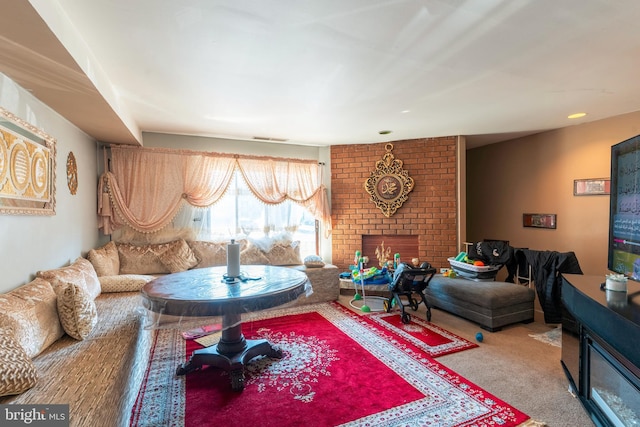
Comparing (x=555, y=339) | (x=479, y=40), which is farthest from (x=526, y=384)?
(x=479, y=40)

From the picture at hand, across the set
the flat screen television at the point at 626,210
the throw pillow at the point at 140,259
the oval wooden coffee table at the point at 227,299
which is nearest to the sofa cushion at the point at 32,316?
the oval wooden coffee table at the point at 227,299

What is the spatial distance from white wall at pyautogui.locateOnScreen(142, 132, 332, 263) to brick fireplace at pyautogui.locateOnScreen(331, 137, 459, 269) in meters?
0.14

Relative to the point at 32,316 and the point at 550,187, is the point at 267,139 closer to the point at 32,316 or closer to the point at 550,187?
the point at 32,316

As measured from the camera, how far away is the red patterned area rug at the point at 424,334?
2.70m

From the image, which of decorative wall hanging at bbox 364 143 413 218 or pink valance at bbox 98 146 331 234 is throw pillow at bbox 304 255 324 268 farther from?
decorative wall hanging at bbox 364 143 413 218

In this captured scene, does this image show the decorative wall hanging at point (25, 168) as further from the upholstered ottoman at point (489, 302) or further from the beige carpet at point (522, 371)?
the upholstered ottoman at point (489, 302)

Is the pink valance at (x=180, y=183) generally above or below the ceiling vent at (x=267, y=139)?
below

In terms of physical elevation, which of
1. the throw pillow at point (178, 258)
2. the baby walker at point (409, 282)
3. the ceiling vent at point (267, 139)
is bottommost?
the baby walker at point (409, 282)

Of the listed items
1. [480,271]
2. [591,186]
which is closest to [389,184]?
[480,271]

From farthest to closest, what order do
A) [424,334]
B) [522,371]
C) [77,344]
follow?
[424,334] → [522,371] → [77,344]

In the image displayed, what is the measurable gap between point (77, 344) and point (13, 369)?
59 centimetres

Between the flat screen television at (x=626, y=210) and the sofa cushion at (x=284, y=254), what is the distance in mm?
3429

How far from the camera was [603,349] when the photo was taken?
5.41 ft

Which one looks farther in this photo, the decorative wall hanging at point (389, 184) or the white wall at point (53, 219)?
the decorative wall hanging at point (389, 184)
